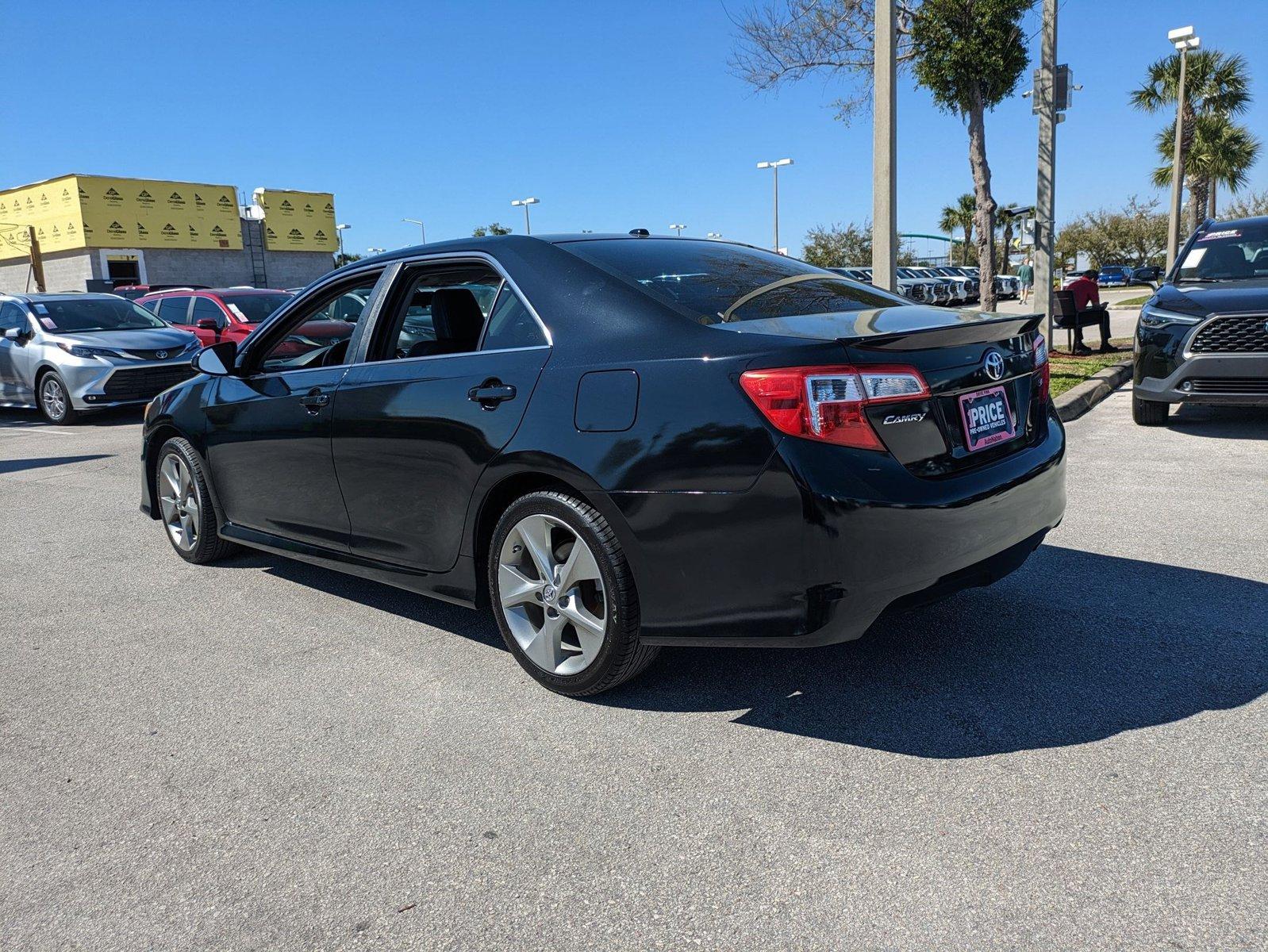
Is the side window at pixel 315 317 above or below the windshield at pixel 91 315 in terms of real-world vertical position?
below

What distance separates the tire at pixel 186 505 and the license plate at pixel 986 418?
3.77m

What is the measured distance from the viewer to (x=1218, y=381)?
7.77 m

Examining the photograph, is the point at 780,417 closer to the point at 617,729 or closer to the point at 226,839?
the point at 617,729

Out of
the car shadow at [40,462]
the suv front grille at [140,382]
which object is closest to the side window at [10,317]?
the suv front grille at [140,382]

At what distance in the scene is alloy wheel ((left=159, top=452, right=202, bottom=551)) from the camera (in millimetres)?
5398

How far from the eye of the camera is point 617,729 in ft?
10.7

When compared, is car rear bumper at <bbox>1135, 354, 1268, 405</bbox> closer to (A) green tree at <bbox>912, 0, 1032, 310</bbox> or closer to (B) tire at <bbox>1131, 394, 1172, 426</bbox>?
(B) tire at <bbox>1131, 394, 1172, 426</bbox>

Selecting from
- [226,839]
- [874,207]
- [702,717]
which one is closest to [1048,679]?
[702,717]

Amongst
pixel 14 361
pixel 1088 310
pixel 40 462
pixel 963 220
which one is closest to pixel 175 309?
pixel 14 361

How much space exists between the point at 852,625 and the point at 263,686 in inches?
85.8

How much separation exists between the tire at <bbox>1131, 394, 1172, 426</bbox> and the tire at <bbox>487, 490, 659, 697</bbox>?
6854 mm

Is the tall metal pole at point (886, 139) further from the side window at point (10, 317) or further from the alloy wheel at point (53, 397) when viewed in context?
the side window at point (10, 317)

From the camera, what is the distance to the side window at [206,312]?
49.5ft

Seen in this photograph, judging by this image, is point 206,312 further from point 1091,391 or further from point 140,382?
point 1091,391
